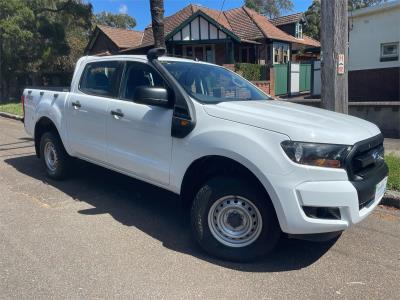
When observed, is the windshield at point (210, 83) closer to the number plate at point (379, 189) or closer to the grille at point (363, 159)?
the grille at point (363, 159)

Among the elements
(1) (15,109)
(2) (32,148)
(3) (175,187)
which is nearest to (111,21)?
(1) (15,109)

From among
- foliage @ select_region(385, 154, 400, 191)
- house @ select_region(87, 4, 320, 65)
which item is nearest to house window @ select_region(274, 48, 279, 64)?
house @ select_region(87, 4, 320, 65)

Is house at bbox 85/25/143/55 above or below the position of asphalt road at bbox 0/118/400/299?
above

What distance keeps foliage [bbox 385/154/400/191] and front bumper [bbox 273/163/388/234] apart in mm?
2531

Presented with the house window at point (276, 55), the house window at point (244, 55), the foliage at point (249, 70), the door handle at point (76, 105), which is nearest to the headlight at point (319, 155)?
the door handle at point (76, 105)

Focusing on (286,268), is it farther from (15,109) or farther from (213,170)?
(15,109)

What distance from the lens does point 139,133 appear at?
475cm

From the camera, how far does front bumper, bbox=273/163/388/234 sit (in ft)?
11.5

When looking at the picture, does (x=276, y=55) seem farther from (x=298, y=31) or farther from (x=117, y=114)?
(x=117, y=114)

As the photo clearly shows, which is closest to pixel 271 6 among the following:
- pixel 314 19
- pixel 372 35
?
pixel 314 19

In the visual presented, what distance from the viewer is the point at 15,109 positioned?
1819 cm

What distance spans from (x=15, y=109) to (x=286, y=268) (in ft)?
55.2

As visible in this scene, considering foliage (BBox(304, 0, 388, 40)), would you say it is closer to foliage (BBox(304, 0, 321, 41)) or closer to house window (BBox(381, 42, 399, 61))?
foliage (BBox(304, 0, 321, 41))

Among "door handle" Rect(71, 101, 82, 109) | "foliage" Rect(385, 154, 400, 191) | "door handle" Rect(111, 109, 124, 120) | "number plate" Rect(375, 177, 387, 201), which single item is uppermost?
"door handle" Rect(71, 101, 82, 109)
